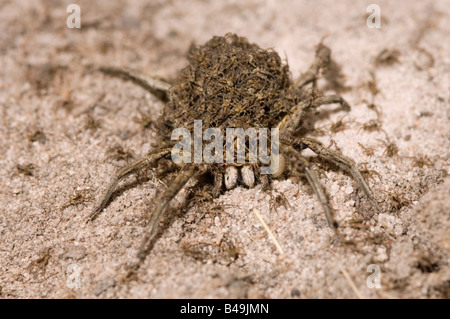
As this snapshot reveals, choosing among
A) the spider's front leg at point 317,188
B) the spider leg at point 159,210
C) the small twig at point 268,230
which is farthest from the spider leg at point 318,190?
the spider leg at point 159,210

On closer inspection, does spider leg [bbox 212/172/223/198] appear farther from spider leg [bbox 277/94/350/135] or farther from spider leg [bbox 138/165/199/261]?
spider leg [bbox 277/94/350/135]

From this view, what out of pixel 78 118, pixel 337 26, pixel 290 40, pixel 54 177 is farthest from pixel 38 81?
pixel 337 26

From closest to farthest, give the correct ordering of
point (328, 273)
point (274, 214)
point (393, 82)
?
point (328, 273) < point (274, 214) < point (393, 82)

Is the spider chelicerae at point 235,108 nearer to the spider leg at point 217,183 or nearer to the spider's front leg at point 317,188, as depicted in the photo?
the spider leg at point 217,183

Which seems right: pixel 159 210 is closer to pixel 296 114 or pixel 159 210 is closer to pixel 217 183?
pixel 217 183

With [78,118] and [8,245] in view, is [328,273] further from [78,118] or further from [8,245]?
[78,118]
